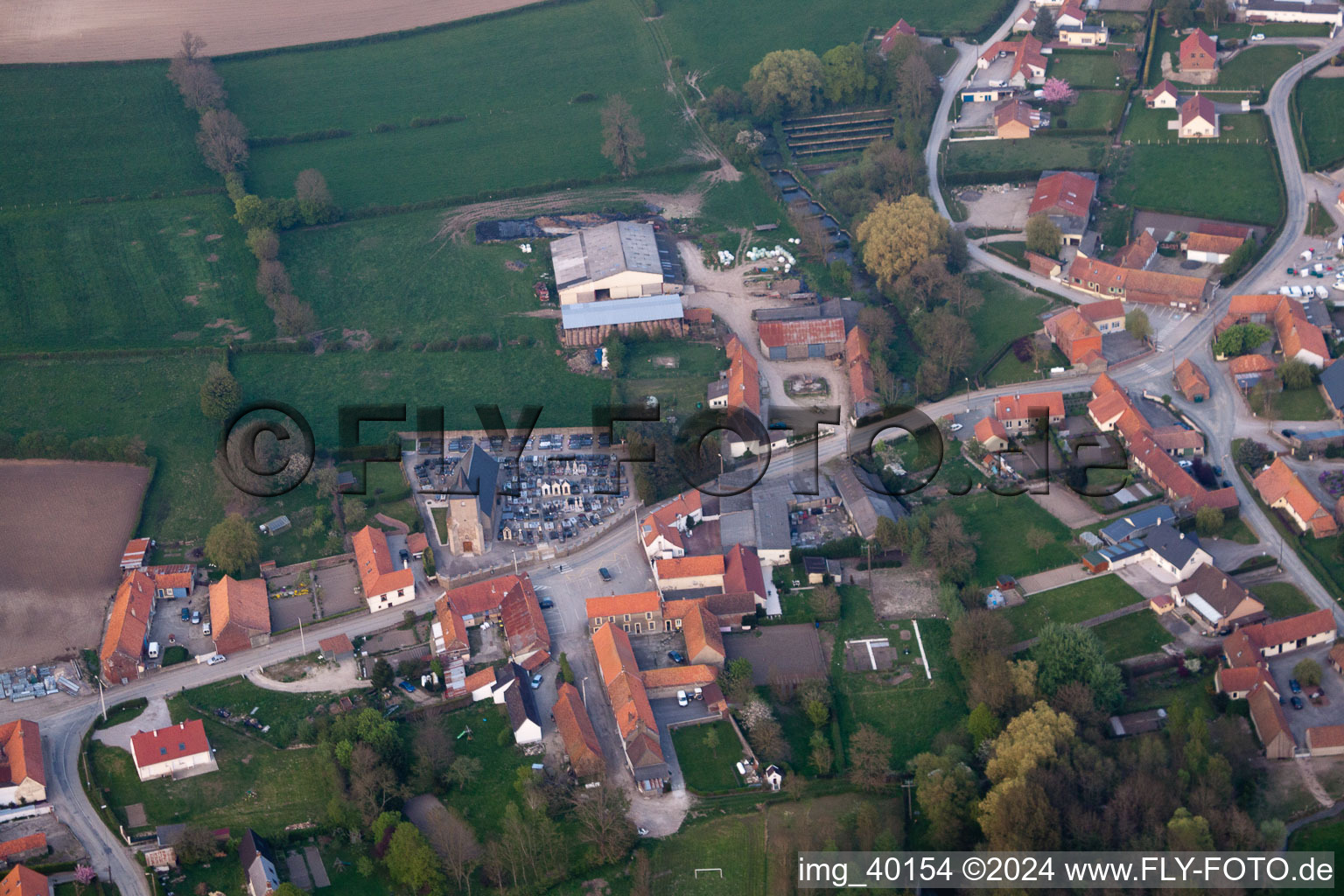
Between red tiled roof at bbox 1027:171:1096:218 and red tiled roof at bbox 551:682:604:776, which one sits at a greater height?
red tiled roof at bbox 1027:171:1096:218

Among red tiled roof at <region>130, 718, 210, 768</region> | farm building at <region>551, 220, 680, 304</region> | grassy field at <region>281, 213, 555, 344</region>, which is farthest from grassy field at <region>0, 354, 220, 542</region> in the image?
farm building at <region>551, 220, 680, 304</region>

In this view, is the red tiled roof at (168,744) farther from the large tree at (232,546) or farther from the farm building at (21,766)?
the large tree at (232,546)

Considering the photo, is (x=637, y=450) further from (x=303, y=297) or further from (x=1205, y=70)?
(x=1205, y=70)

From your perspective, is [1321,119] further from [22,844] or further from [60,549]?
[22,844]

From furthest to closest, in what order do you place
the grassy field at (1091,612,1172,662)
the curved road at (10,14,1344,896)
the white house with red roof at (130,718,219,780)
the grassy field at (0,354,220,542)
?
the grassy field at (0,354,220,542), the grassy field at (1091,612,1172,662), the white house with red roof at (130,718,219,780), the curved road at (10,14,1344,896)

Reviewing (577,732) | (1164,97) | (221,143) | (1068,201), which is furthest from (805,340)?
(221,143)

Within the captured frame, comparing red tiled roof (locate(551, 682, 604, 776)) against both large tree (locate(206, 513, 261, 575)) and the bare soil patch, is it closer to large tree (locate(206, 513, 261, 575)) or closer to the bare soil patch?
large tree (locate(206, 513, 261, 575))

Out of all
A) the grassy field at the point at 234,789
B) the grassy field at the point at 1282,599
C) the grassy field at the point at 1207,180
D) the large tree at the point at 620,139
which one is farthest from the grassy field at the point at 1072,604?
the large tree at the point at 620,139
